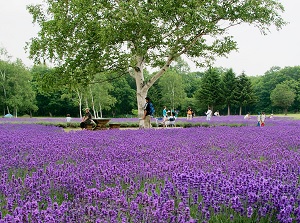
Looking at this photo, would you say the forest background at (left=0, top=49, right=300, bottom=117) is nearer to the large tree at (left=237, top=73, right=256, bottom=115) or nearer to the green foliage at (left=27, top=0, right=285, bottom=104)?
the large tree at (left=237, top=73, right=256, bottom=115)

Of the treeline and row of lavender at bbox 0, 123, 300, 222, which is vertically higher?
the treeline

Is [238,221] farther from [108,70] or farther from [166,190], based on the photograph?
[108,70]

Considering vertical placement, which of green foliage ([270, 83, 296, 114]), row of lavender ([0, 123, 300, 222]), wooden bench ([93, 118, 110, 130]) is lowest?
row of lavender ([0, 123, 300, 222])

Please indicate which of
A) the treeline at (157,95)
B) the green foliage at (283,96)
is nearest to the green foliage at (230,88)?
the treeline at (157,95)

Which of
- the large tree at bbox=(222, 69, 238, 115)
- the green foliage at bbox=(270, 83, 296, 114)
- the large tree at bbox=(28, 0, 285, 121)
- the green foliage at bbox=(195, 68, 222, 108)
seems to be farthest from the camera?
the green foliage at bbox=(270, 83, 296, 114)

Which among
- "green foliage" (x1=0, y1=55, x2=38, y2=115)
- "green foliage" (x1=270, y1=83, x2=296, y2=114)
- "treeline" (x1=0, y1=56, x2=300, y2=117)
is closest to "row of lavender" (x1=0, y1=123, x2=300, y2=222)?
"treeline" (x1=0, y1=56, x2=300, y2=117)

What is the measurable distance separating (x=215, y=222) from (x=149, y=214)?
25.1 inches

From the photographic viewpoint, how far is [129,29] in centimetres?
1819

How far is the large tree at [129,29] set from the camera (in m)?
17.8

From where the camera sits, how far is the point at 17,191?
165 inches

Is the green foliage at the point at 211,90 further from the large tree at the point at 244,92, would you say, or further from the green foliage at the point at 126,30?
the green foliage at the point at 126,30

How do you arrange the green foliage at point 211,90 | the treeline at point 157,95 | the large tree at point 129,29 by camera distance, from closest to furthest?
the large tree at point 129,29
the treeline at point 157,95
the green foliage at point 211,90

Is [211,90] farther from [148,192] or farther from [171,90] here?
[148,192]

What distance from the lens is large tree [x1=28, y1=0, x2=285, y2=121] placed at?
1783cm
